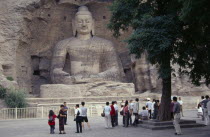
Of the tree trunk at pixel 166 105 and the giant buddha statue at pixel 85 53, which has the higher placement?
the giant buddha statue at pixel 85 53

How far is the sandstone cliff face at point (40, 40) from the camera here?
22984 millimetres

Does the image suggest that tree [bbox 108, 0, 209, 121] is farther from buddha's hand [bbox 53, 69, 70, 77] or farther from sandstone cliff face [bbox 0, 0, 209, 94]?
buddha's hand [bbox 53, 69, 70, 77]

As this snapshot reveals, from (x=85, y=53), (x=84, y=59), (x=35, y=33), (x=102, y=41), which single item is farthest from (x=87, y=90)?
(x=35, y=33)

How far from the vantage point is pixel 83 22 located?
25.3 metres

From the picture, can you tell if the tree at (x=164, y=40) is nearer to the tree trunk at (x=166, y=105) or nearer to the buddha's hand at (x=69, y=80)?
the tree trunk at (x=166, y=105)

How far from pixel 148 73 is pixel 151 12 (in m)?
10.9

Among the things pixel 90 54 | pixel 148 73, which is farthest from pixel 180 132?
pixel 90 54

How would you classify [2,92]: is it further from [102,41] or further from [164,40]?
[164,40]

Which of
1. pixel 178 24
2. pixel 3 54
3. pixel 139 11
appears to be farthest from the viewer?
pixel 3 54

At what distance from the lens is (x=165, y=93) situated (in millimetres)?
12938

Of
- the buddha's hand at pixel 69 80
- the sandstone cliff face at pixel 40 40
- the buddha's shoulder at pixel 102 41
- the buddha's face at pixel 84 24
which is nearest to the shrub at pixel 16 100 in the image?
the sandstone cliff face at pixel 40 40

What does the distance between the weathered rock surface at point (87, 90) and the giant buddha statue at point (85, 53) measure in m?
2.11

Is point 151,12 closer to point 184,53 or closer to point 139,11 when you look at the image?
point 139,11

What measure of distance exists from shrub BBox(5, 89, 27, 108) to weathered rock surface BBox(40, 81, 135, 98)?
2.22 m
